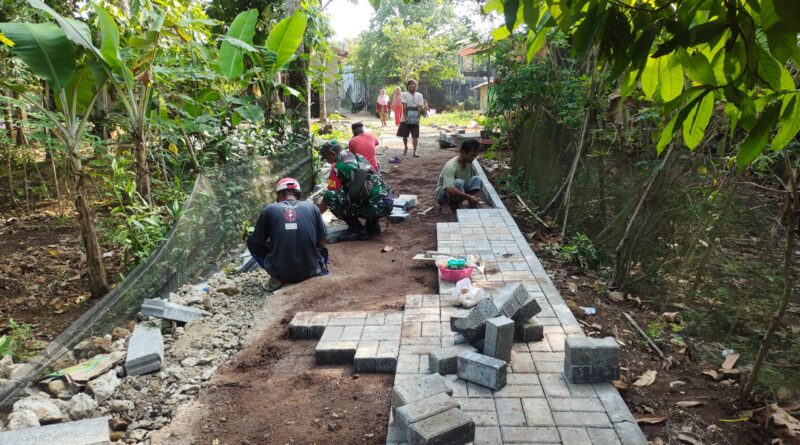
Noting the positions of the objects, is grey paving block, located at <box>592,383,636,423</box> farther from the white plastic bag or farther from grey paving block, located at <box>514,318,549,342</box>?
the white plastic bag

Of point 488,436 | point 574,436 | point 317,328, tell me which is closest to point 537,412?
point 574,436

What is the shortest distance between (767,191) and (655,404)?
5.75 feet

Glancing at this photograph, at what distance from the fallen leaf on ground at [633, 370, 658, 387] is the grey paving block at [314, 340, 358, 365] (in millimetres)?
2051

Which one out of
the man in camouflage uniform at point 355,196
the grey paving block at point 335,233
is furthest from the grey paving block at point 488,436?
the grey paving block at point 335,233

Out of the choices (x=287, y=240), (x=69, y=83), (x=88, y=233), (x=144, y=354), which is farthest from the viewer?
(x=287, y=240)

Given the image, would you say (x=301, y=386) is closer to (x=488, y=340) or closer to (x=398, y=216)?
(x=488, y=340)

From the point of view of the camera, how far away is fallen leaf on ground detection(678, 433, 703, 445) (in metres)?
3.16

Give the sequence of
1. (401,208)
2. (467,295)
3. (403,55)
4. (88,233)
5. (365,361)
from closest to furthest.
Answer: (365,361) < (467,295) < (88,233) < (401,208) < (403,55)

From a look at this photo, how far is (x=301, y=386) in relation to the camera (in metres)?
3.84

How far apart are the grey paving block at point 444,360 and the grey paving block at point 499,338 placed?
0.53 feet

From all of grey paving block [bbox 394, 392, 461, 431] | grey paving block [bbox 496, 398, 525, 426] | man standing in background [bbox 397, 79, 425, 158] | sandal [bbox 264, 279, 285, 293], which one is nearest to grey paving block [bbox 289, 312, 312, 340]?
sandal [bbox 264, 279, 285, 293]

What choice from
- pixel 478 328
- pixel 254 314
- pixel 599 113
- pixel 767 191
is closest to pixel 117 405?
pixel 254 314

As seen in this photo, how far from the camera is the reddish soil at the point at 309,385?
10.9 ft

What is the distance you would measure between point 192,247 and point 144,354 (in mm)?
1922
